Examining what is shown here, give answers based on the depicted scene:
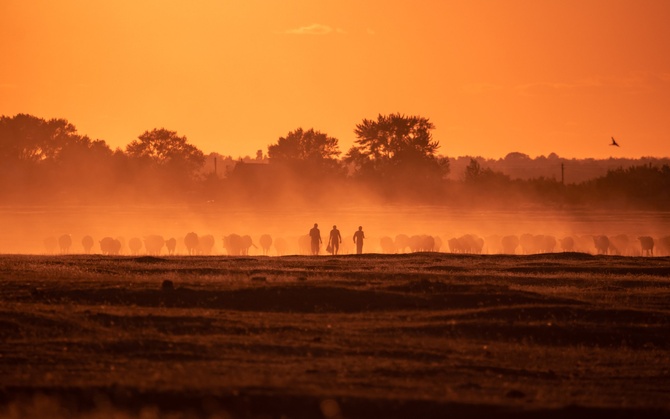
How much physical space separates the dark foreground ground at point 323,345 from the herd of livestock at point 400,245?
27582 millimetres

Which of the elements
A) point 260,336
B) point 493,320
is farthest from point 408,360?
point 493,320

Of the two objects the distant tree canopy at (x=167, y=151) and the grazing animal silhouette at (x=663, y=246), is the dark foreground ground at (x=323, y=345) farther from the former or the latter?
the distant tree canopy at (x=167, y=151)

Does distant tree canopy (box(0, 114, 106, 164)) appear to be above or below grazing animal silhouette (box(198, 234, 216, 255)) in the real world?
above

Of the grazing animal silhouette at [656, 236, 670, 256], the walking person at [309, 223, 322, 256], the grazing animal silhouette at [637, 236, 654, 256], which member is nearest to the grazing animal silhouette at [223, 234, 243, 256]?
the walking person at [309, 223, 322, 256]

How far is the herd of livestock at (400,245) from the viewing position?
195ft

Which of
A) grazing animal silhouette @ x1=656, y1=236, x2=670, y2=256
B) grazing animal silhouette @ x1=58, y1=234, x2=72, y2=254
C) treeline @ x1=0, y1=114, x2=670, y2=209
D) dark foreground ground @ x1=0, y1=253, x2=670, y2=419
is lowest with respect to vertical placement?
dark foreground ground @ x1=0, y1=253, x2=670, y2=419

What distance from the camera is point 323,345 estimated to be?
1997 centimetres

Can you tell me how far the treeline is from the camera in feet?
337

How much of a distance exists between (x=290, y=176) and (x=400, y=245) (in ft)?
161

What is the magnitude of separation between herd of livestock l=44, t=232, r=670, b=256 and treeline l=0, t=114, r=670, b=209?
34113 mm

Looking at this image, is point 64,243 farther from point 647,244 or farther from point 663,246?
point 663,246

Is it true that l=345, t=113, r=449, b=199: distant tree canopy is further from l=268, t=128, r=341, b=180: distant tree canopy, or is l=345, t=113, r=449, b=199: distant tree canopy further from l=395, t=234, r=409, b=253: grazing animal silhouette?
l=395, t=234, r=409, b=253: grazing animal silhouette

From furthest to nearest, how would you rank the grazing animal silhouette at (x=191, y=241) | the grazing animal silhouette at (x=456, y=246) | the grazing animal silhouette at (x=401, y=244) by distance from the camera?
the grazing animal silhouette at (x=401, y=244)
the grazing animal silhouette at (x=191, y=241)
the grazing animal silhouette at (x=456, y=246)

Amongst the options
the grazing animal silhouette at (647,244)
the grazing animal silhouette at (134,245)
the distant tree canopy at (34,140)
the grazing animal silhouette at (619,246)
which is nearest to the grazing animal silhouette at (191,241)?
the grazing animal silhouette at (134,245)
